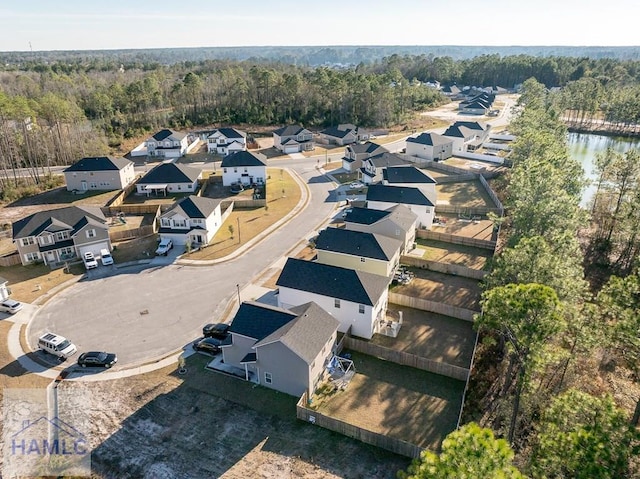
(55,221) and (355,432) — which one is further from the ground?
(55,221)

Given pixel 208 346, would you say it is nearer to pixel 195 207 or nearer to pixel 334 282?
pixel 334 282

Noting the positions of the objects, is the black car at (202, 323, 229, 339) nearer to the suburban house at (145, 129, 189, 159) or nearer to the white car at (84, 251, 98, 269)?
the white car at (84, 251, 98, 269)

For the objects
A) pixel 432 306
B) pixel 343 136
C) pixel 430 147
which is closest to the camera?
pixel 432 306

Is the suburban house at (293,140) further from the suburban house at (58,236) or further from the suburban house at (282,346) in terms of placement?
the suburban house at (282,346)

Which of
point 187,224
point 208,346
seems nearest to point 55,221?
point 187,224

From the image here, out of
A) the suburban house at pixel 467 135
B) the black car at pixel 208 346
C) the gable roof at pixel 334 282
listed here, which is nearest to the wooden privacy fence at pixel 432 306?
the gable roof at pixel 334 282
